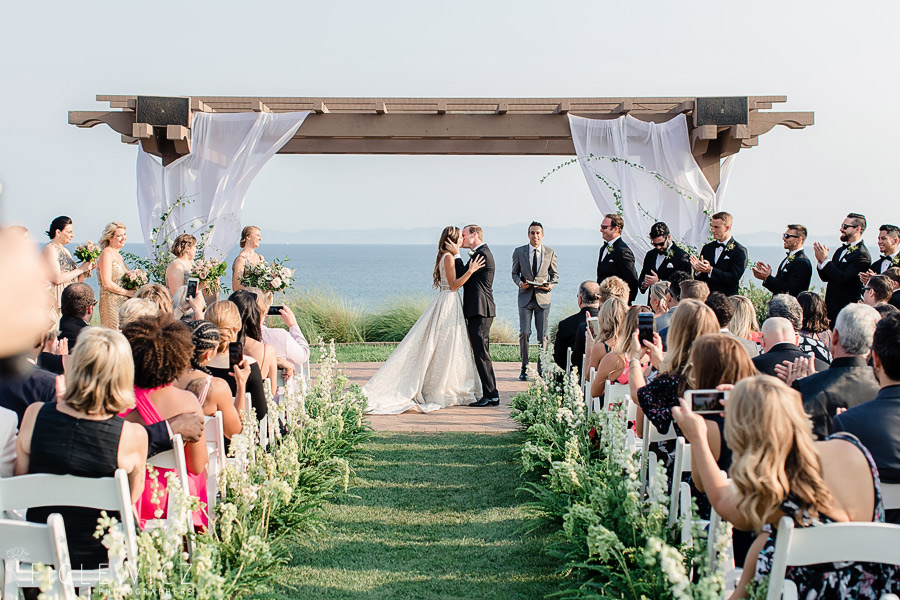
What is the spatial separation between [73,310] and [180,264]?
2426 mm

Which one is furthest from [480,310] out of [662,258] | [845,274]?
[845,274]

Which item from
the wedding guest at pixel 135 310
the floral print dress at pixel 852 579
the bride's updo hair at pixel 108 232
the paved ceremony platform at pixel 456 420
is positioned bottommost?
the paved ceremony platform at pixel 456 420

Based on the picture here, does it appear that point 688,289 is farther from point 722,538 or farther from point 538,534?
point 722,538

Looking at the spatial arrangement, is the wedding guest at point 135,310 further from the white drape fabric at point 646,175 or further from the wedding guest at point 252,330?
the white drape fabric at point 646,175

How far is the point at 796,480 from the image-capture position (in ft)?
8.02

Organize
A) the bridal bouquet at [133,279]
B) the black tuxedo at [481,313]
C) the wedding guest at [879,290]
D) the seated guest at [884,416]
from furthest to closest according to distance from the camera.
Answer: the black tuxedo at [481,313] → the bridal bouquet at [133,279] → the wedding guest at [879,290] → the seated guest at [884,416]

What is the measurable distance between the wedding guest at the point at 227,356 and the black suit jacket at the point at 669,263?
483 cm

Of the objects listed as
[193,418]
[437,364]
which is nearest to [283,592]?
[193,418]

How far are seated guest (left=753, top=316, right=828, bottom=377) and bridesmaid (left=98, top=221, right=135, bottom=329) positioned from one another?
5918 mm

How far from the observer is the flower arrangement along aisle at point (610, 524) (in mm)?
2800

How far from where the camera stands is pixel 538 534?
4.80 m

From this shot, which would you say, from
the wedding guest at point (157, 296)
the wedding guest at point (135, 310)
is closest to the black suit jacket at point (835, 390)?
the wedding guest at point (135, 310)

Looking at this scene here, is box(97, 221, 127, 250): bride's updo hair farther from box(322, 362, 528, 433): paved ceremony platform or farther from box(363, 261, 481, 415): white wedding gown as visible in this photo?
box(322, 362, 528, 433): paved ceremony platform

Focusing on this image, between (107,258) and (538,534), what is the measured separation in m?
5.38
